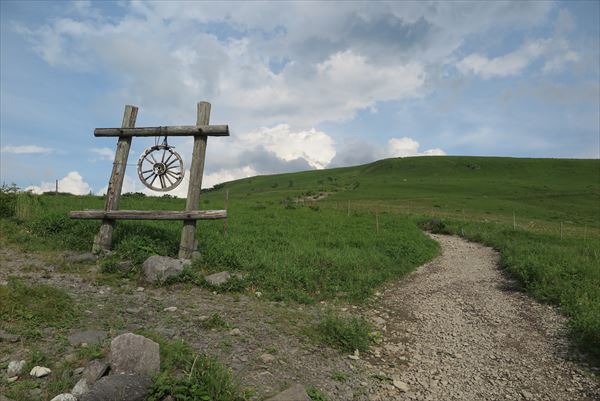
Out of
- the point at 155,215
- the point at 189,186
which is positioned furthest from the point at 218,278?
the point at 189,186

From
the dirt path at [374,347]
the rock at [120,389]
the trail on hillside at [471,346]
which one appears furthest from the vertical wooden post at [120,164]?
the rock at [120,389]

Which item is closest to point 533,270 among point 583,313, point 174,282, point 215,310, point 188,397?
point 583,313

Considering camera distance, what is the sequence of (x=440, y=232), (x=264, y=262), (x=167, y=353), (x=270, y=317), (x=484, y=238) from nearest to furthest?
(x=167, y=353), (x=270, y=317), (x=264, y=262), (x=484, y=238), (x=440, y=232)

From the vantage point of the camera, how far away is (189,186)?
46.5 ft

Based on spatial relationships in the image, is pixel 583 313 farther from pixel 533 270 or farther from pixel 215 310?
pixel 215 310

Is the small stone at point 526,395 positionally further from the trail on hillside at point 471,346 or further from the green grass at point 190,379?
the green grass at point 190,379

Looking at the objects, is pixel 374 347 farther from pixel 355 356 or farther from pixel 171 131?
pixel 171 131

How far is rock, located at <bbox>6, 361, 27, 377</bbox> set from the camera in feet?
19.5

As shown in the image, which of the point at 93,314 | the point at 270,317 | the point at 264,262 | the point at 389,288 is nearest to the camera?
the point at 93,314

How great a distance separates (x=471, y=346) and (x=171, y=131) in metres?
11.6

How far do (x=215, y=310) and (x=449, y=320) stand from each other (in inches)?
259

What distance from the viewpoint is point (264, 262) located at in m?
13.4

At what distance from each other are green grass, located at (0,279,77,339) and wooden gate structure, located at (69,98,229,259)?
512 cm

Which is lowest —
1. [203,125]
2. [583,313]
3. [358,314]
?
[358,314]
